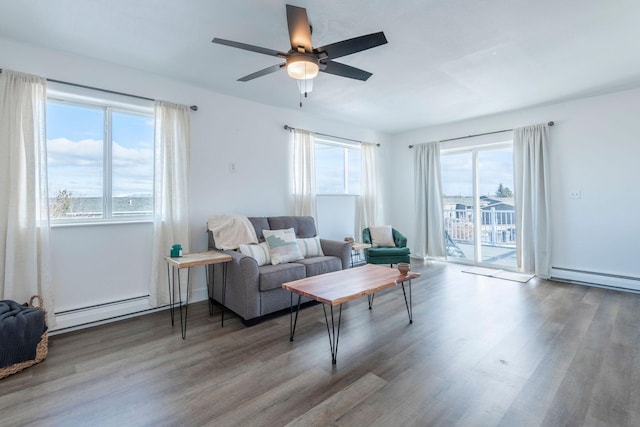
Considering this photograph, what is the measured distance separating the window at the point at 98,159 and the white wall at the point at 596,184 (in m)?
5.38

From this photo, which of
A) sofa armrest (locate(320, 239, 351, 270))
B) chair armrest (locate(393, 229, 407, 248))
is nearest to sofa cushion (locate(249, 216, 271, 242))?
sofa armrest (locate(320, 239, 351, 270))

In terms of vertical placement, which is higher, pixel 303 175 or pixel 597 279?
pixel 303 175

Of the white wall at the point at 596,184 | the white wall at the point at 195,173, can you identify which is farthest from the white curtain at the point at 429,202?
the white wall at the point at 195,173

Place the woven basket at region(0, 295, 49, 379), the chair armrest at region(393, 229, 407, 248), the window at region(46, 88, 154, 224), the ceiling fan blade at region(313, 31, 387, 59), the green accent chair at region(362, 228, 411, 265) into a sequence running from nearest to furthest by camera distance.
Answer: the ceiling fan blade at region(313, 31, 387, 59) < the woven basket at region(0, 295, 49, 379) < the window at region(46, 88, 154, 224) < the green accent chair at region(362, 228, 411, 265) < the chair armrest at region(393, 229, 407, 248)

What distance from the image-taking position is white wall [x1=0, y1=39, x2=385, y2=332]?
9.04 ft

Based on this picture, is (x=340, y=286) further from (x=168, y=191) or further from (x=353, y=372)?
(x=168, y=191)

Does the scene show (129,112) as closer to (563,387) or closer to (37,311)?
(37,311)

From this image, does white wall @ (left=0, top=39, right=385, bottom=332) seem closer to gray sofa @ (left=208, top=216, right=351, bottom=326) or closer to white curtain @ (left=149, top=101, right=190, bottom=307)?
white curtain @ (left=149, top=101, right=190, bottom=307)

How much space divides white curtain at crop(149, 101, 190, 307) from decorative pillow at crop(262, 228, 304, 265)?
955mm

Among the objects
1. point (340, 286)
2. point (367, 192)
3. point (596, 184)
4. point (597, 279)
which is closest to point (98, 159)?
point (340, 286)

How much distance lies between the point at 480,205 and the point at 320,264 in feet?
11.5

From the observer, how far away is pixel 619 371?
2.00 metres

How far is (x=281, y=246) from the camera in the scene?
3.37 metres

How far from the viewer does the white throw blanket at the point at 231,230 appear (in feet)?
11.1
